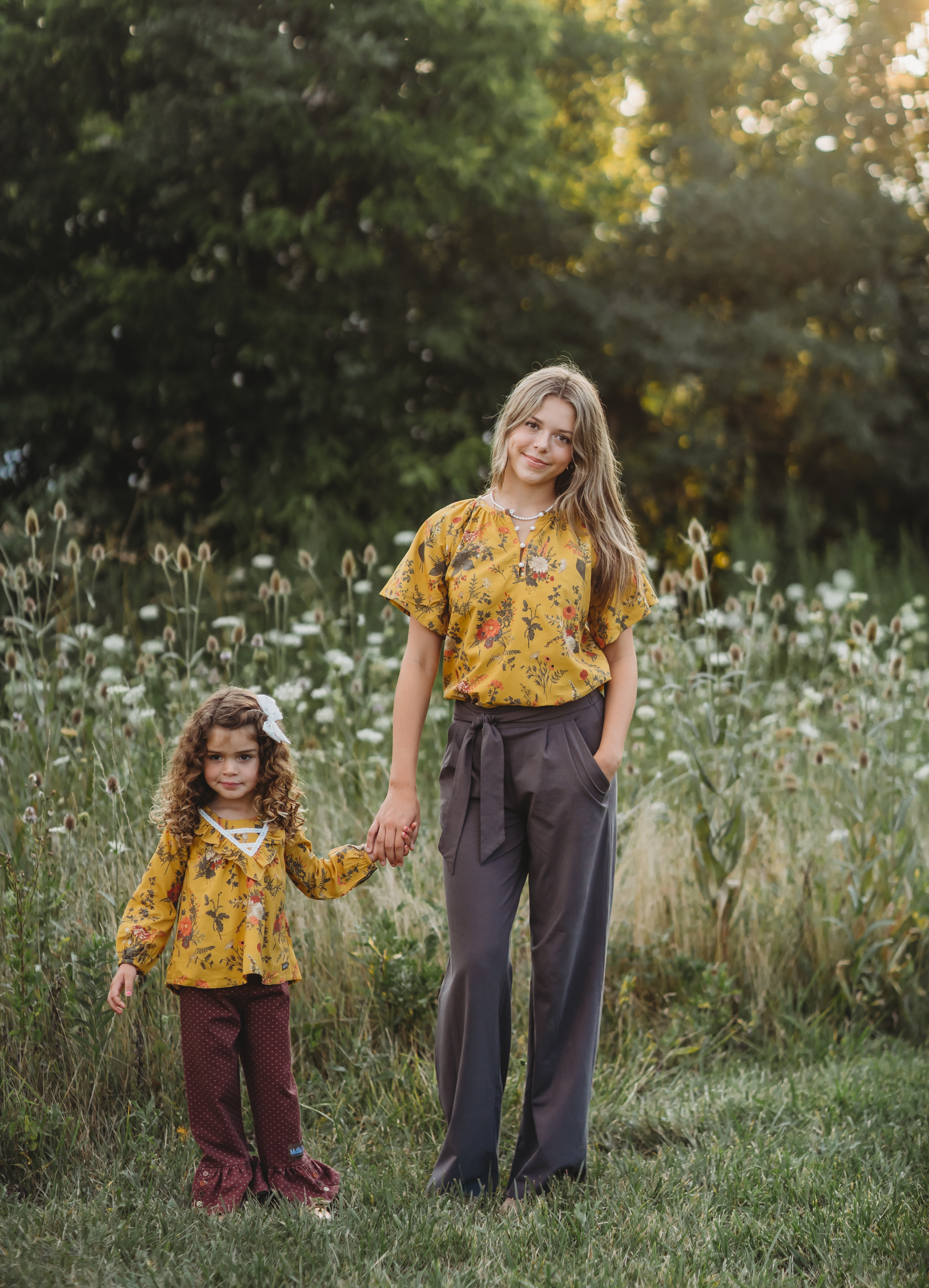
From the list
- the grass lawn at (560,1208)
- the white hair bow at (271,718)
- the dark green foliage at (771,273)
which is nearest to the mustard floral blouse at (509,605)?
the white hair bow at (271,718)

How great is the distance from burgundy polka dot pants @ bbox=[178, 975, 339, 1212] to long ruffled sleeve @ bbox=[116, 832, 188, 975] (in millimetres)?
126

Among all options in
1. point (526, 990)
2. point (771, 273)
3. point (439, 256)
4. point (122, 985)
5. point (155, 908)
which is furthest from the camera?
point (771, 273)

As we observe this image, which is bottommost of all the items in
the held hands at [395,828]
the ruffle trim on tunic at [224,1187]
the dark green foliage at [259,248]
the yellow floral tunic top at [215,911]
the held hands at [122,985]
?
the ruffle trim on tunic at [224,1187]

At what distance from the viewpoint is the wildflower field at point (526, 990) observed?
257 centimetres

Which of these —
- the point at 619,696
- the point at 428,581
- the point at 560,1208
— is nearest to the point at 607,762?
the point at 619,696

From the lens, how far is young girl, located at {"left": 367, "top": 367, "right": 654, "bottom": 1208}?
8.89ft

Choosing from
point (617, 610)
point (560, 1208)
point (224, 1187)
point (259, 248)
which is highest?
point (259, 248)

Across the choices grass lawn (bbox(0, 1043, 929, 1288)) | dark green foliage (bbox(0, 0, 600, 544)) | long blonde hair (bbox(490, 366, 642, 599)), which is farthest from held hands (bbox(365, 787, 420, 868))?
dark green foliage (bbox(0, 0, 600, 544))

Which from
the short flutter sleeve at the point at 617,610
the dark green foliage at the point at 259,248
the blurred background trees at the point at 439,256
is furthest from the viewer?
the blurred background trees at the point at 439,256

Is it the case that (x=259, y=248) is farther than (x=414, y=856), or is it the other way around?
(x=259, y=248)

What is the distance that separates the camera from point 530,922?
2871 millimetres

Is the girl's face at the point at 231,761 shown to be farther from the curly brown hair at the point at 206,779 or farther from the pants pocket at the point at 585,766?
the pants pocket at the point at 585,766

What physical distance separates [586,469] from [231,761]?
1108 millimetres

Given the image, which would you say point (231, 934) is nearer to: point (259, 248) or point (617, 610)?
point (617, 610)
